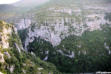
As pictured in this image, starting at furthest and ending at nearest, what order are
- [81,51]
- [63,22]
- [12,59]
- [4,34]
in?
[63,22] → [81,51] → [4,34] → [12,59]

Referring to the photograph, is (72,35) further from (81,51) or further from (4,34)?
(4,34)

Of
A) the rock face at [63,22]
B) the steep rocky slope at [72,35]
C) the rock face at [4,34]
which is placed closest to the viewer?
A: the rock face at [4,34]

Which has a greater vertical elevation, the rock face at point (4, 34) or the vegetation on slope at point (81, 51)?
the rock face at point (4, 34)

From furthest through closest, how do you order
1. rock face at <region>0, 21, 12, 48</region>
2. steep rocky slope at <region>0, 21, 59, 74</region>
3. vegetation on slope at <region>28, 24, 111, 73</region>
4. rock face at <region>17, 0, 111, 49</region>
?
rock face at <region>17, 0, 111, 49</region> < vegetation on slope at <region>28, 24, 111, 73</region> < rock face at <region>0, 21, 12, 48</region> < steep rocky slope at <region>0, 21, 59, 74</region>

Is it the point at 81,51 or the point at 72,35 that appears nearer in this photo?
the point at 81,51

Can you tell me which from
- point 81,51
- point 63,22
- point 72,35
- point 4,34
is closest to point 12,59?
point 4,34

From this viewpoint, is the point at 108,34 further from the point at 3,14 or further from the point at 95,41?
the point at 3,14

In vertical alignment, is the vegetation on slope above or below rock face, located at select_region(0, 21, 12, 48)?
below

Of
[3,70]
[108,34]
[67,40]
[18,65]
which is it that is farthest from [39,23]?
[3,70]

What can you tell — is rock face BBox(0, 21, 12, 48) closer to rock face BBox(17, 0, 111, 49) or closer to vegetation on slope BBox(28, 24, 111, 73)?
vegetation on slope BBox(28, 24, 111, 73)

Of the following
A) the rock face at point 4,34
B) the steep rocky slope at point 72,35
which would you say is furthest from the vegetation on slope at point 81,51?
the rock face at point 4,34

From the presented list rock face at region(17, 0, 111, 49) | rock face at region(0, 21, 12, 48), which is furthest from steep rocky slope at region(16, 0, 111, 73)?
rock face at region(0, 21, 12, 48)

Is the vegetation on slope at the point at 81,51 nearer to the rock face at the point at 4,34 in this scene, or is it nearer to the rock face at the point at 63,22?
the rock face at the point at 63,22
